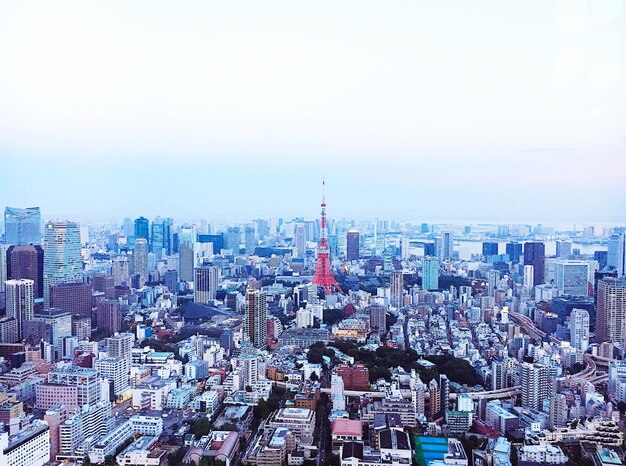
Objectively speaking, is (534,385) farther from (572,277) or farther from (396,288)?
(396,288)

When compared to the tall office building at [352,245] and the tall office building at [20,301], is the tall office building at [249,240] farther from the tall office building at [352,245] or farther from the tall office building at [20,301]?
the tall office building at [20,301]

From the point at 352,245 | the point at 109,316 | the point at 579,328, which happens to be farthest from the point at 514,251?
the point at 109,316

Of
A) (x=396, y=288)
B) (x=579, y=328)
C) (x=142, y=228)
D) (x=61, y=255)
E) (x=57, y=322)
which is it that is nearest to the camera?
(x=579, y=328)

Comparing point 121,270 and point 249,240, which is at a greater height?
point 249,240

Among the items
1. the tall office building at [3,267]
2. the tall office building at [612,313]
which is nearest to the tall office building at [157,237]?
the tall office building at [3,267]

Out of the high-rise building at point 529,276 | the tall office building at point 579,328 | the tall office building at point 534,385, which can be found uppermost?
the high-rise building at point 529,276

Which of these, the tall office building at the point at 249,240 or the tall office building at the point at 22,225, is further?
the tall office building at the point at 249,240

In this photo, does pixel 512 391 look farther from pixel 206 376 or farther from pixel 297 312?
pixel 297 312
